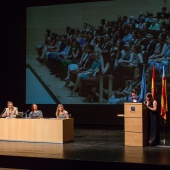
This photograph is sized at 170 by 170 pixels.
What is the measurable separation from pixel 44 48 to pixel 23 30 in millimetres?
1224

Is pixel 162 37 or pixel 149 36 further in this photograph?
pixel 149 36

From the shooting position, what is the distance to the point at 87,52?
14742 millimetres

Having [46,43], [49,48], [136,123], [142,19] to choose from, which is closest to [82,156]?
[136,123]

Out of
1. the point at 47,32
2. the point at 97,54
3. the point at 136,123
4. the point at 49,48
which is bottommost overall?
the point at 136,123

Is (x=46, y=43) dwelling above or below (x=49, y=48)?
above

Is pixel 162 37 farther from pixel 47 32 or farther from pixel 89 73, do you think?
pixel 47 32

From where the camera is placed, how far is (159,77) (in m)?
13.6

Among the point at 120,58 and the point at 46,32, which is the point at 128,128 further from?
the point at 46,32

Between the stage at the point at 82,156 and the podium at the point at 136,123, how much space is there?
284mm

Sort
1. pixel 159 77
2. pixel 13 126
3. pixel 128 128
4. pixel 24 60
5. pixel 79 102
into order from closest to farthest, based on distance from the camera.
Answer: pixel 128 128
pixel 13 126
pixel 159 77
pixel 79 102
pixel 24 60

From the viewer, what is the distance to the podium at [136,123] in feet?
29.6

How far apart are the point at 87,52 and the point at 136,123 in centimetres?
612

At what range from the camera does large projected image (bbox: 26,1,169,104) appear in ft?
45.7

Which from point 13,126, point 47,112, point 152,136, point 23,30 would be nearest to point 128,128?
point 152,136
